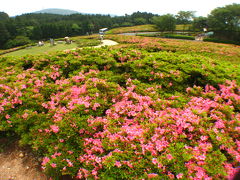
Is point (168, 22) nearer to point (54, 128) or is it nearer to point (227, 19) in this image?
point (227, 19)

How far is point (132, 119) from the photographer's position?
4.09 meters

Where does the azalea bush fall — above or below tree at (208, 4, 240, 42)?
below

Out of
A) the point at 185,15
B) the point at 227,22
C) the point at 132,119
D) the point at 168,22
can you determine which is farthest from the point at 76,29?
the point at 132,119

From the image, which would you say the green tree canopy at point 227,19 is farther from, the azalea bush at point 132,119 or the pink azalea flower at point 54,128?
the pink azalea flower at point 54,128

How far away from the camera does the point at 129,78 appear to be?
5.59m

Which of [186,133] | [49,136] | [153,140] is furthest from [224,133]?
[49,136]

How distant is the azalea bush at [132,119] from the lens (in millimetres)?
3023

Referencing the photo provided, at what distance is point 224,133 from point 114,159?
9.36ft

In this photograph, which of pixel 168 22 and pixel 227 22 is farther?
pixel 168 22

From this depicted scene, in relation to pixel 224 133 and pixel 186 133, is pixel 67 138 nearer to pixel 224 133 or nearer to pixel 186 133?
pixel 186 133

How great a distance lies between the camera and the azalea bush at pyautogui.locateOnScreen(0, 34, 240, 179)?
3023mm

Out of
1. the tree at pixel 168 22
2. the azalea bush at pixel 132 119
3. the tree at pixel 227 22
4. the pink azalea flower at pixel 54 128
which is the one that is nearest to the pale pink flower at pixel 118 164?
the azalea bush at pixel 132 119

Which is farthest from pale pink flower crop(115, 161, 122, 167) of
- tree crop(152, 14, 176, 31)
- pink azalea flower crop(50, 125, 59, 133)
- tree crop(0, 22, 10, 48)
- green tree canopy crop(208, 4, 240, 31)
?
tree crop(0, 22, 10, 48)

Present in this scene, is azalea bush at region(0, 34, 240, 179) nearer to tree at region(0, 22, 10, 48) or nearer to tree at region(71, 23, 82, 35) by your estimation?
tree at region(71, 23, 82, 35)
